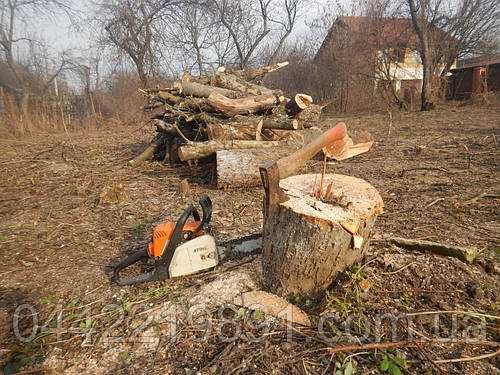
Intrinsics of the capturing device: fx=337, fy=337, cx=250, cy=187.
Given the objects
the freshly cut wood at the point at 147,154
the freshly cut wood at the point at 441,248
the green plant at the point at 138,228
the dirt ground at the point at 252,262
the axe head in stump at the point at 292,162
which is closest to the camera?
the dirt ground at the point at 252,262

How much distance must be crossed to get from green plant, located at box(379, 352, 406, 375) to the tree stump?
580 mm

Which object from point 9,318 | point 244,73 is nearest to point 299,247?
point 9,318

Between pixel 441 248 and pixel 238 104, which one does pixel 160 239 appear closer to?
pixel 441 248

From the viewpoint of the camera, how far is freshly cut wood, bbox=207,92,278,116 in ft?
18.2

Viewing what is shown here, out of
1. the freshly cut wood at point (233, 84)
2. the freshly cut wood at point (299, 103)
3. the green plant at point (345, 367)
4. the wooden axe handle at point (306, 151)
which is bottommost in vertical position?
the green plant at point (345, 367)

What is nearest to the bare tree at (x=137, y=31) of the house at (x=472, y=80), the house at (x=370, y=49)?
the house at (x=370, y=49)

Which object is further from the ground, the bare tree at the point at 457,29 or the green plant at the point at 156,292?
the bare tree at the point at 457,29

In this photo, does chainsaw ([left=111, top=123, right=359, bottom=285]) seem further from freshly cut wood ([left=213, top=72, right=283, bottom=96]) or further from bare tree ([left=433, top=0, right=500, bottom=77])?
bare tree ([left=433, top=0, right=500, bottom=77])

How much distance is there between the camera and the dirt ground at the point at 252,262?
70.5 inches

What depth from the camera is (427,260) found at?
7.91ft

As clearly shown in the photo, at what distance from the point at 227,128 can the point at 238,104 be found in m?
0.61

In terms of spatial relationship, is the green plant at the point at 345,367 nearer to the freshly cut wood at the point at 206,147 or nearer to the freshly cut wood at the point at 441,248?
the freshly cut wood at the point at 441,248

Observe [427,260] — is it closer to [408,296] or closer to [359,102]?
[408,296]

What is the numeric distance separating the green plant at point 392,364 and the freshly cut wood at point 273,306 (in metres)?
0.43
